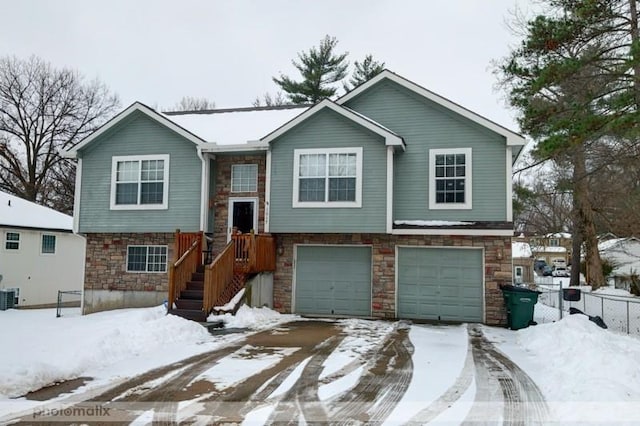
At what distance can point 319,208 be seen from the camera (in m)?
13.5

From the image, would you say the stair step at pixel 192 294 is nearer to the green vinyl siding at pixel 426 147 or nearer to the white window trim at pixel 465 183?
the green vinyl siding at pixel 426 147

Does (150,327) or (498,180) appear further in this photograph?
(498,180)

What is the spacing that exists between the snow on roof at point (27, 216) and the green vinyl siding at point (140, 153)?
8688 millimetres

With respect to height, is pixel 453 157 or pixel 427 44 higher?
pixel 427 44

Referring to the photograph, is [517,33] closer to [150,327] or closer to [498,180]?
[498,180]

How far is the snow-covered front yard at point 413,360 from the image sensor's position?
211 inches

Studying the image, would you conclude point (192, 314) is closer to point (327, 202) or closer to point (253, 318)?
point (253, 318)

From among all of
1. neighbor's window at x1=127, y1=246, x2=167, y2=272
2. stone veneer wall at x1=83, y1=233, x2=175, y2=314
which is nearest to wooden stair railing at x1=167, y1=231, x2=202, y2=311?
stone veneer wall at x1=83, y1=233, x2=175, y2=314

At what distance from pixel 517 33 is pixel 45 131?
3074 centimetres

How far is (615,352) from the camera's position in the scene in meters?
7.26

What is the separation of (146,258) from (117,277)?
1.18 metres

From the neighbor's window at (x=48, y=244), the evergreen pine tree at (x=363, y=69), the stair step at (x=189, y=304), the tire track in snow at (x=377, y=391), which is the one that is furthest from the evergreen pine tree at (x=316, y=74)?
the tire track in snow at (x=377, y=391)

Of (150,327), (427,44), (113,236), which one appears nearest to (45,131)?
(113,236)

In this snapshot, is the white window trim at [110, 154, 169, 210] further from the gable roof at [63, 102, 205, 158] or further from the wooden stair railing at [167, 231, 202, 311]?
the wooden stair railing at [167, 231, 202, 311]
